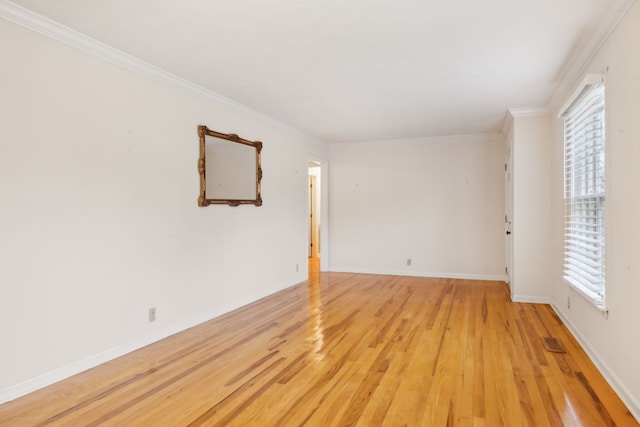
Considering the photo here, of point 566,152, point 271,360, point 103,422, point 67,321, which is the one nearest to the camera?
point 103,422

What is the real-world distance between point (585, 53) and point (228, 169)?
3516 mm

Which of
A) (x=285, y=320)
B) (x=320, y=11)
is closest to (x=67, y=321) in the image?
(x=285, y=320)

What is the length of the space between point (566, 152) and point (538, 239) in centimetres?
127

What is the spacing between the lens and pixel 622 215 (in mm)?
2398

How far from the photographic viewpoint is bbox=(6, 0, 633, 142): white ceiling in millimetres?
2402

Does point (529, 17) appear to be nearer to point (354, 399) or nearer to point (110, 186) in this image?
point (354, 399)

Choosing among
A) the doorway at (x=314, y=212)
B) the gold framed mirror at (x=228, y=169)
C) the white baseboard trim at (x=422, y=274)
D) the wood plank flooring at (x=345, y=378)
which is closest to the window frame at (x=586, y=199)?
the wood plank flooring at (x=345, y=378)

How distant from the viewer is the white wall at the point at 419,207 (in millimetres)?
6461

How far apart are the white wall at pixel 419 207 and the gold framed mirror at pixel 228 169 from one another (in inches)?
104

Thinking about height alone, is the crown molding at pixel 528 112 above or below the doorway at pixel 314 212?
above

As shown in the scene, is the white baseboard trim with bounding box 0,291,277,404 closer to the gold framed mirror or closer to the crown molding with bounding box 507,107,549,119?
the gold framed mirror

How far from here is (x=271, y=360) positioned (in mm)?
2996

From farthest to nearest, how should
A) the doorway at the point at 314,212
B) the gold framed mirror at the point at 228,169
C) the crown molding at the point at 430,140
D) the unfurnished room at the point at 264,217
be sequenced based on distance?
1. the doorway at the point at 314,212
2. the crown molding at the point at 430,140
3. the gold framed mirror at the point at 228,169
4. the unfurnished room at the point at 264,217

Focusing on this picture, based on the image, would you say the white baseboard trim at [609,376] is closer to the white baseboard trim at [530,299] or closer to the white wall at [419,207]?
the white baseboard trim at [530,299]
